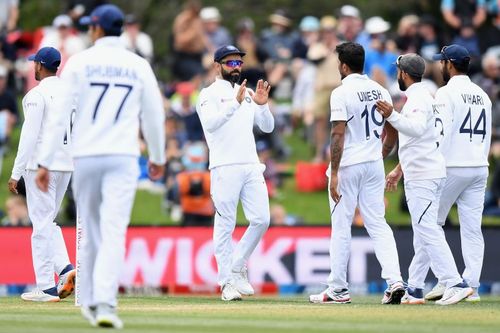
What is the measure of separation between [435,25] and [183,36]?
5508 millimetres

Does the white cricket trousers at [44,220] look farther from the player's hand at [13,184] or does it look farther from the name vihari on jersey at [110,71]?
the name vihari on jersey at [110,71]

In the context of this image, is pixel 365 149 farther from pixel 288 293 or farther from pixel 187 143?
pixel 187 143

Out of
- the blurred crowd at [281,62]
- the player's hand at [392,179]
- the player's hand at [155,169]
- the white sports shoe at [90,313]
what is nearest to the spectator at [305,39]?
the blurred crowd at [281,62]

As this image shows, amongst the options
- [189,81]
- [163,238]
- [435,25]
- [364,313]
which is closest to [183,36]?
[189,81]

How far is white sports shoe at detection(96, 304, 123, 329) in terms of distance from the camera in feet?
39.9

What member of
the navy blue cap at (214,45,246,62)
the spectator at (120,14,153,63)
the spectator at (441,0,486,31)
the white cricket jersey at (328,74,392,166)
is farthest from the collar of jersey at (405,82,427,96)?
the spectator at (441,0,486,31)

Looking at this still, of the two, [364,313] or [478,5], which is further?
[478,5]

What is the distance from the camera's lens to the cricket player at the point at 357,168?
50.3 feet

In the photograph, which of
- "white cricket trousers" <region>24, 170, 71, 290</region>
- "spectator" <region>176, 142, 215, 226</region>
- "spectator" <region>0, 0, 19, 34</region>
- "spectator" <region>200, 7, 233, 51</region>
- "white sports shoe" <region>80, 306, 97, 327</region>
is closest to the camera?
"white sports shoe" <region>80, 306, 97, 327</region>

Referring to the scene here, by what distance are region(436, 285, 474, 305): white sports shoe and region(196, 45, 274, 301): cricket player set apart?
89.5 inches

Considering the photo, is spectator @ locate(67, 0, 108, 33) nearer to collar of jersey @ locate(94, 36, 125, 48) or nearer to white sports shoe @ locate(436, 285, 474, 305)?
white sports shoe @ locate(436, 285, 474, 305)

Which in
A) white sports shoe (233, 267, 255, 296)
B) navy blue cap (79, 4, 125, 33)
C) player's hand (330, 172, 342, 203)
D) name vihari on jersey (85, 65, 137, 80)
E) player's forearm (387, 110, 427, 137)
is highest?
navy blue cap (79, 4, 125, 33)

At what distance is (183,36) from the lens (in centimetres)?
2911

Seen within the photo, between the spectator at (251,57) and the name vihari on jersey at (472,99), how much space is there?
11596mm
